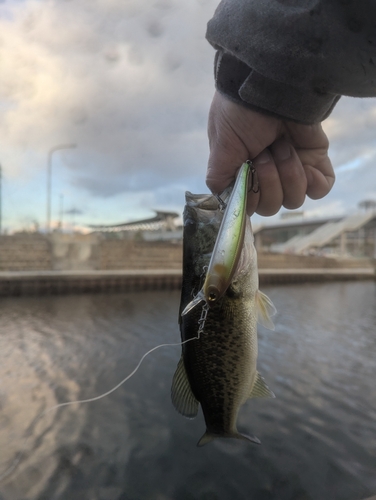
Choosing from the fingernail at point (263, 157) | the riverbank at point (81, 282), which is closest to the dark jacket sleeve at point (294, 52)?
the fingernail at point (263, 157)

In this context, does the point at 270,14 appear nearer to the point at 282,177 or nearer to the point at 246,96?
the point at 246,96

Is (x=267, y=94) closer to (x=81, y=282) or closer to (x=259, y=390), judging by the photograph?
(x=259, y=390)

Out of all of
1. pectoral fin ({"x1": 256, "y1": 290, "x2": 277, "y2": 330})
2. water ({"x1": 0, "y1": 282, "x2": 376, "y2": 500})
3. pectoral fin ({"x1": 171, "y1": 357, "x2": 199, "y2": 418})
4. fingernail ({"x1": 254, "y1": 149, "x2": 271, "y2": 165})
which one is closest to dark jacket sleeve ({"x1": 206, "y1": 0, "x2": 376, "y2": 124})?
fingernail ({"x1": 254, "y1": 149, "x2": 271, "y2": 165})

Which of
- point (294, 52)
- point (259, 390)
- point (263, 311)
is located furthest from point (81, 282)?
point (294, 52)

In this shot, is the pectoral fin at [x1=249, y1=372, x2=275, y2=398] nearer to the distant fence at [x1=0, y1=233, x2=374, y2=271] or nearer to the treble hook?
the treble hook

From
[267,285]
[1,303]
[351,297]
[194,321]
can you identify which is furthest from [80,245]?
[194,321]

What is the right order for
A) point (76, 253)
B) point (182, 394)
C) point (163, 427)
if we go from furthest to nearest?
point (76, 253) < point (163, 427) < point (182, 394)
